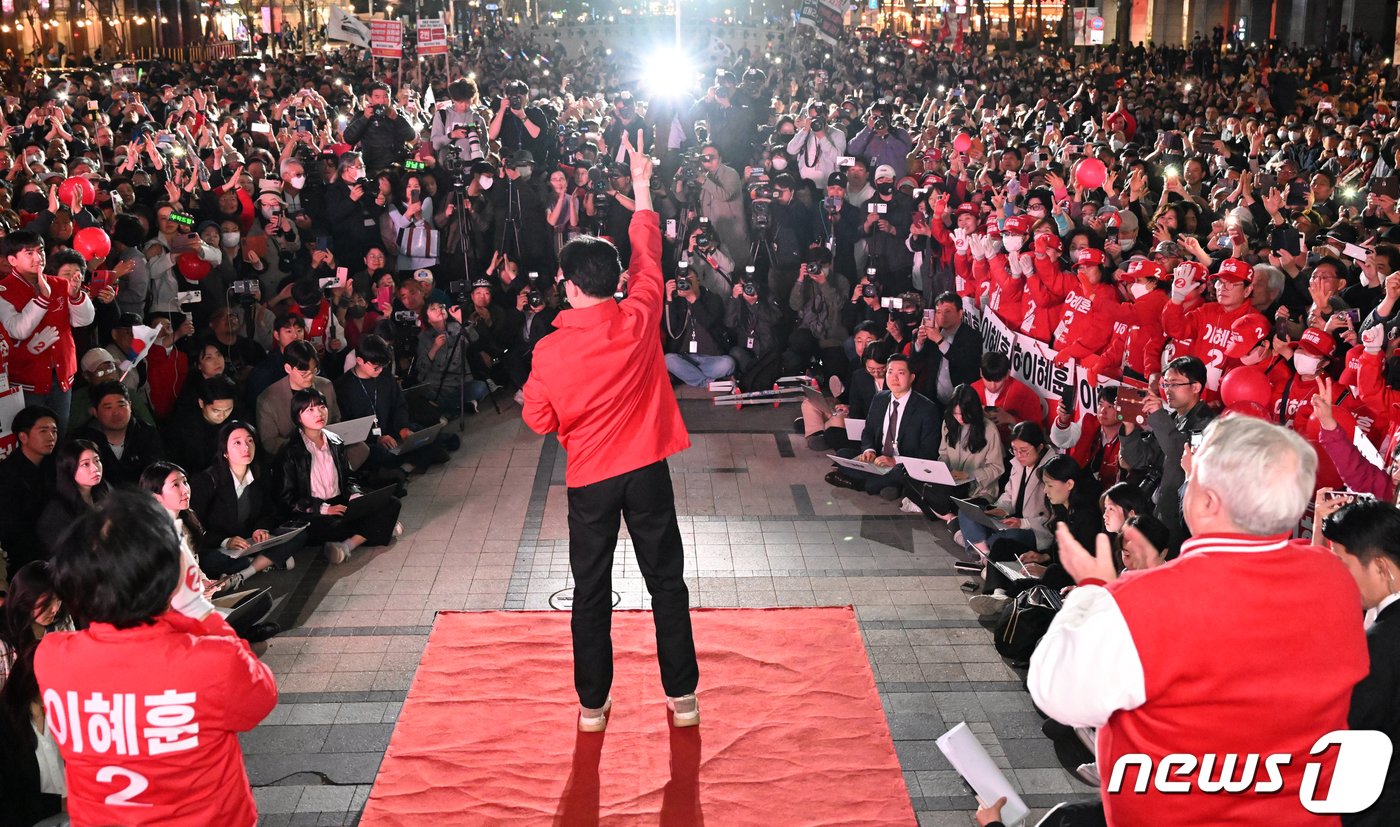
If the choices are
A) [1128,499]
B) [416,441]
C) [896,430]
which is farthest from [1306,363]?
[416,441]

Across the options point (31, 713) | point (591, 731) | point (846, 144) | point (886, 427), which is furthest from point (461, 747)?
point (846, 144)

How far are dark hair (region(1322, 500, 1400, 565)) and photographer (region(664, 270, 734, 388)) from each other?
7108mm

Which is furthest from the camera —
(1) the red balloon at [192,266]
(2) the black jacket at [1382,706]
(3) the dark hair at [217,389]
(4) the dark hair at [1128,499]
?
(1) the red balloon at [192,266]

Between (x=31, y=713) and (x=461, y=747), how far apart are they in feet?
4.75

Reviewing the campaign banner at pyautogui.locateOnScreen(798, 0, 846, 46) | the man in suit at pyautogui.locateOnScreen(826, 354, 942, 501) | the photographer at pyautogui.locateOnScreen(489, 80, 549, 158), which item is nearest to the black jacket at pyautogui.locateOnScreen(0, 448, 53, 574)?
the man in suit at pyautogui.locateOnScreen(826, 354, 942, 501)

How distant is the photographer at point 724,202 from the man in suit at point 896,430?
4.17 meters

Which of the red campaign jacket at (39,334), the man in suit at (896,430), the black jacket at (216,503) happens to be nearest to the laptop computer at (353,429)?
the black jacket at (216,503)

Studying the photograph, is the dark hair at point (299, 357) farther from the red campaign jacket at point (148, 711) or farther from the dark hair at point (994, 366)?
the red campaign jacket at point (148, 711)

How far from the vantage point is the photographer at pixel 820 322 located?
1014 centimetres

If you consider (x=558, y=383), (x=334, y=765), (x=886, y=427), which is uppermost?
(x=558, y=383)

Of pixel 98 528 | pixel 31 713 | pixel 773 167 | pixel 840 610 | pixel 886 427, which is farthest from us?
pixel 773 167

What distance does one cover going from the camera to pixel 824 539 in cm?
695

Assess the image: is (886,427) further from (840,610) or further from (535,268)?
(535,268)
